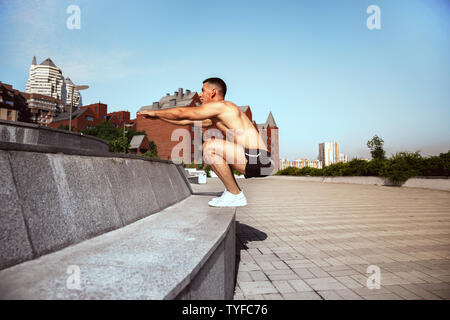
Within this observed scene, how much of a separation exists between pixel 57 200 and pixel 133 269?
854 millimetres

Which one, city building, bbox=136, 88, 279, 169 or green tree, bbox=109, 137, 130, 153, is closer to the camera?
green tree, bbox=109, 137, 130, 153

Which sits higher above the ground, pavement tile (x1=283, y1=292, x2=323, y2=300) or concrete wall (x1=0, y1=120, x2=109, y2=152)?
concrete wall (x1=0, y1=120, x2=109, y2=152)

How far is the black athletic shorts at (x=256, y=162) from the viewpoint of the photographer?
3176 mm

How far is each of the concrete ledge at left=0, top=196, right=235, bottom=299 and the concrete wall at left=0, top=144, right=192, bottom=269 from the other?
3.6 inches

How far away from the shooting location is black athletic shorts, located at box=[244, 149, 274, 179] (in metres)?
3.18

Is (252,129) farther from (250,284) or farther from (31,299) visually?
(31,299)

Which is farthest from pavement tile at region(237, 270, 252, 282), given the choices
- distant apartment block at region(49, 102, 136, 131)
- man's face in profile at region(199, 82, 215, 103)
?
distant apartment block at region(49, 102, 136, 131)

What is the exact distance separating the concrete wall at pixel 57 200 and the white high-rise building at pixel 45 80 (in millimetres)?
187553

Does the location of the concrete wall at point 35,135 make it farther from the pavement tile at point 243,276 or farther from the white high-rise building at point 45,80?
the white high-rise building at point 45,80

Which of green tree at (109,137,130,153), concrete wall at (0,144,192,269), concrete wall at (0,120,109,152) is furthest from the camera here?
green tree at (109,137,130,153)

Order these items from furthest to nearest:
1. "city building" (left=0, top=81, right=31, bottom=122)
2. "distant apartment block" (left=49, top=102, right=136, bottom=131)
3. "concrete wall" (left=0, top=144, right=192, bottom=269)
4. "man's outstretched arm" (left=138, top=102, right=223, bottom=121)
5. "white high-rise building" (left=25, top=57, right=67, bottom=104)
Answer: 1. "white high-rise building" (left=25, top=57, right=67, bottom=104)
2. "city building" (left=0, top=81, right=31, bottom=122)
3. "distant apartment block" (left=49, top=102, right=136, bottom=131)
4. "man's outstretched arm" (left=138, top=102, right=223, bottom=121)
5. "concrete wall" (left=0, top=144, right=192, bottom=269)

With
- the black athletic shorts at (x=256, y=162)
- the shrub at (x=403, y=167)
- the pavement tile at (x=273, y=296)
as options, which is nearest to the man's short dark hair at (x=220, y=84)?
the black athletic shorts at (x=256, y=162)

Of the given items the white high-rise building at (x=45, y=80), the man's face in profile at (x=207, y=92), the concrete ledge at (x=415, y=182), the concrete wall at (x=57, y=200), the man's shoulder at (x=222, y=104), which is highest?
the white high-rise building at (x=45, y=80)

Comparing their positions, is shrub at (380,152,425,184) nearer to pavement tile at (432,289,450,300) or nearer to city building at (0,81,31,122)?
pavement tile at (432,289,450,300)
